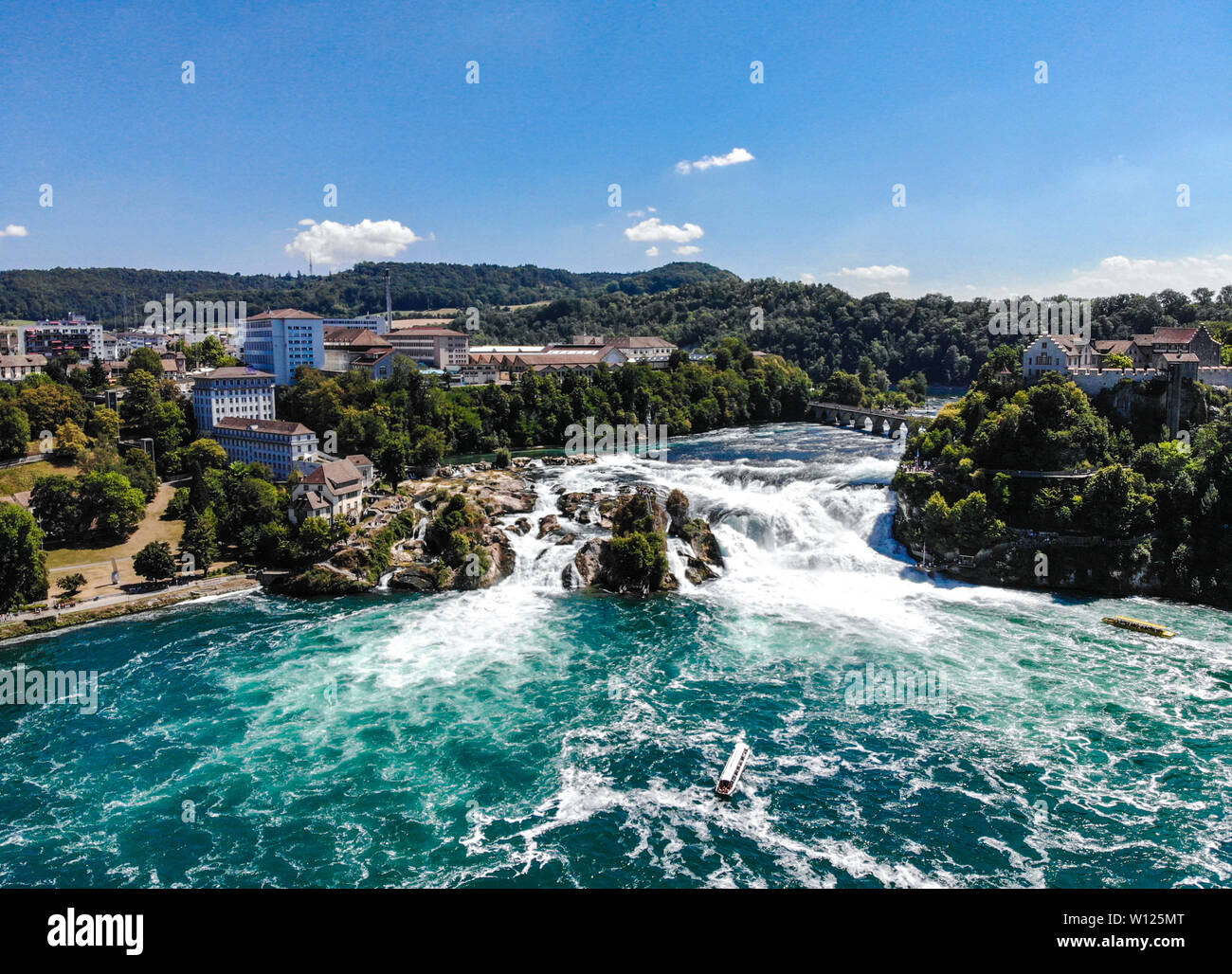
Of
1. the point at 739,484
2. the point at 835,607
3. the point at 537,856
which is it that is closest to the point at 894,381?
the point at 739,484

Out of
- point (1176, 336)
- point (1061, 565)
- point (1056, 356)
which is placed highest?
point (1176, 336)

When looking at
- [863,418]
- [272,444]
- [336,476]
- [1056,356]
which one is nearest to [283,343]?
[272,444]

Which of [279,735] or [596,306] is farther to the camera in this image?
[596,306]

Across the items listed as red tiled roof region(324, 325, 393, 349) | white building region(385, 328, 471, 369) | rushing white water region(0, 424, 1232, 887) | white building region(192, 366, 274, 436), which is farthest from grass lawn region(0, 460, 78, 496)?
white building region(385, 328, 471, 369)

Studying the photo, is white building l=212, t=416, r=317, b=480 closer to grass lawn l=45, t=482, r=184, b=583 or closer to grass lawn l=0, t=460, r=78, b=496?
grass lawn l=45, t=482, r=184, b=583

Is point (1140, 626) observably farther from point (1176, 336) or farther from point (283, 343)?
point (283, 343)

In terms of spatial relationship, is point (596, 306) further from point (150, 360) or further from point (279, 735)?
point (279, 735)
